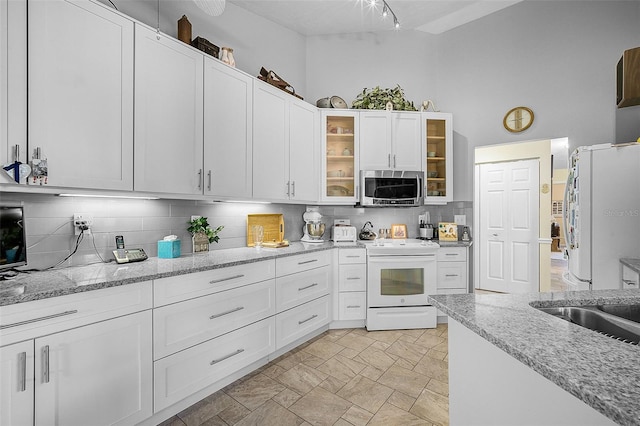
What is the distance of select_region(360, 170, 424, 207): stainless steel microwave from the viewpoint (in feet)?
10.8

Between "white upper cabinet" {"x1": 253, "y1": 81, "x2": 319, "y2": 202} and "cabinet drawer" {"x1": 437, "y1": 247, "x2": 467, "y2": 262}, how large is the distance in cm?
153

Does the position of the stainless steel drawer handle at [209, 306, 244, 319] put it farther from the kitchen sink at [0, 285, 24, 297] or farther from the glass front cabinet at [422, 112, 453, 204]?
the glass front cabinet at [422, 112, 453, 204]

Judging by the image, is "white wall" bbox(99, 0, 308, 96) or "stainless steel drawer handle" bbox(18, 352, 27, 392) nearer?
"stainless steel drawer handle" bbox(18, 352, 27, 392)

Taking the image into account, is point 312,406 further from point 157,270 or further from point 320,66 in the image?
point 320,66

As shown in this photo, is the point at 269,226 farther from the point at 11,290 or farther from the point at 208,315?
the point at 11,290

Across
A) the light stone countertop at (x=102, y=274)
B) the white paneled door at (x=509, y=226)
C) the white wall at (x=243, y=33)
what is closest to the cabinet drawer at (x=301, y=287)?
the light stone countertop at (x=102, y=274)

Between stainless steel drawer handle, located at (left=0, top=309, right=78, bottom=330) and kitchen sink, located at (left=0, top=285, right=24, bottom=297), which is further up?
kitchen sink, located at (left=0, top=285, right=24, bottom=297)

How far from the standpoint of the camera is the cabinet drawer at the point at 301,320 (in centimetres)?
247

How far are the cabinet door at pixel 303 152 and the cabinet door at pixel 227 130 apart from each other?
0.55 metres

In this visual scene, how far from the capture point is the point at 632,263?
2174 millimetres

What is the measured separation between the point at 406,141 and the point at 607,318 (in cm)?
272

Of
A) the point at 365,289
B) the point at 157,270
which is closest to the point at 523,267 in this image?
the point at 365,289

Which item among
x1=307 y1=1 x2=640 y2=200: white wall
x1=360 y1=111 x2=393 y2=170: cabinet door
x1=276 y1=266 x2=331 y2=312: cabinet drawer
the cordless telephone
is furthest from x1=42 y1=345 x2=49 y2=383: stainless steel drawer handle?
x1=307 y1=1 x2=640 y2=200: white wall

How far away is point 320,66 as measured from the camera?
3713 mm
